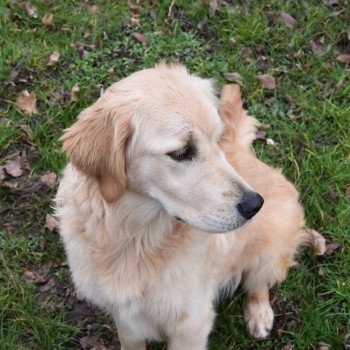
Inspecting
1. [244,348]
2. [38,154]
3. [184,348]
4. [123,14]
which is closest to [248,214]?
[184,348]

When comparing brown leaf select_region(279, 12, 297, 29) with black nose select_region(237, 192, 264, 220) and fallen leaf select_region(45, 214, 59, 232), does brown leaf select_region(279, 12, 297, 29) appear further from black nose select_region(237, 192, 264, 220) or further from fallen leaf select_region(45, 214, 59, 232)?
black nose select_region(237, 192, 264, 220)

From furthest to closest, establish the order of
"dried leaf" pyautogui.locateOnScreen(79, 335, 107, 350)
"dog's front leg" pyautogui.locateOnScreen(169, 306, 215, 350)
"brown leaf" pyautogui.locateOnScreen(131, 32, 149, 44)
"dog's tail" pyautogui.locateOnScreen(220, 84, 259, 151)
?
"brown leaf" pyautogui.locateOnScreen(131, 32, 149, 44) < "dried leaf" pyautogui.locateOnScreen(79, 335, 107, 350) < "dog's tail" pyautogui.locateOnScreen(220, 84, 259, 151) < "dog's front leg" pyautogui.locateOnScreen(169, 306, 215, 350)

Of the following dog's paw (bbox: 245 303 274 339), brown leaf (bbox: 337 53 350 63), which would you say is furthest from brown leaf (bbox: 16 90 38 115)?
brown leaf (bbox: 337 53 350 63)

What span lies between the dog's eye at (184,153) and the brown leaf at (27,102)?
239 centimetres

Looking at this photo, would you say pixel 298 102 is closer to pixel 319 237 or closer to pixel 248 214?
pixel 319 237

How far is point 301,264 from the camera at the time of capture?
13.4 feet

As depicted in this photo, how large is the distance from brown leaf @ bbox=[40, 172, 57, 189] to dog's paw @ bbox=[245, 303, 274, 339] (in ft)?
5.40

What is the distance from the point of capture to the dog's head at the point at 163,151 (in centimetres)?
252

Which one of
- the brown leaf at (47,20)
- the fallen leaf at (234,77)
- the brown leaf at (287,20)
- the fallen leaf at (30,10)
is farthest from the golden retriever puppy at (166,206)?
the fallen leaf at (30,10)

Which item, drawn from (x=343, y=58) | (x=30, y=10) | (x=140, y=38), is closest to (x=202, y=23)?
(x=140, y=38)

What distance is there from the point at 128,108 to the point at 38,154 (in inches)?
80.4

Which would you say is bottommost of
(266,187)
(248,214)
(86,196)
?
(266,187)

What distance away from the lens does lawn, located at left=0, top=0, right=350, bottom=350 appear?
149 inches

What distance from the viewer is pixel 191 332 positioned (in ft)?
10.4
